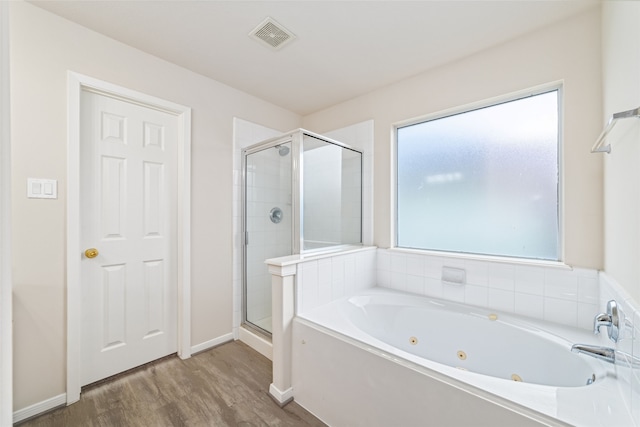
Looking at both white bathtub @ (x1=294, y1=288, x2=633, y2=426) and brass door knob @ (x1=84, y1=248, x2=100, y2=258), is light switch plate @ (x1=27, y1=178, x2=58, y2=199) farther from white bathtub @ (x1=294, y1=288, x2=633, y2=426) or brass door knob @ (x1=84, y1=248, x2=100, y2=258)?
white bathtub @ (x1=294, y1=288, x2=633, y2=426)

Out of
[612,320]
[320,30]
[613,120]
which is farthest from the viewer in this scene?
[320,30]

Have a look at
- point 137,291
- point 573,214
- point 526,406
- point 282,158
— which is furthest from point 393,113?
point 137,291

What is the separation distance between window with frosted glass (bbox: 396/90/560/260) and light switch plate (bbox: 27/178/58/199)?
2475 millimetres

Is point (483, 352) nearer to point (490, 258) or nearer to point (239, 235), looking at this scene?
point (490, 258)

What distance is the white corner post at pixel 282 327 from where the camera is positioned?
5.37ft

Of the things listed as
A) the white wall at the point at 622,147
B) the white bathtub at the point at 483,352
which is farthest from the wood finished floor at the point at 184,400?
the white wall at the point at 622,147

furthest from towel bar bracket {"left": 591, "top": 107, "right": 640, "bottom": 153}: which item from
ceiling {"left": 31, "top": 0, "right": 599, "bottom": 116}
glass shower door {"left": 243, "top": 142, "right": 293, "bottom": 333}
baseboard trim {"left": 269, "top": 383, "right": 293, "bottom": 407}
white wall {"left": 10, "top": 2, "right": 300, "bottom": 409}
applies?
white wall {"left": 10, "top": 2, "right": 300, "bottom": 409}

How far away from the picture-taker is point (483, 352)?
1688 mm

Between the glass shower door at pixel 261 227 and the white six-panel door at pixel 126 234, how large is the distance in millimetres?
631

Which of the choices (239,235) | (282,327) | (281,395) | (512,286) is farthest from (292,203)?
(512,286)

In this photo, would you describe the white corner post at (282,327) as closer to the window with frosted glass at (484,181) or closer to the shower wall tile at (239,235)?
the shower wall tile at (239,235)

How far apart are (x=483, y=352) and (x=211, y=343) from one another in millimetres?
2091

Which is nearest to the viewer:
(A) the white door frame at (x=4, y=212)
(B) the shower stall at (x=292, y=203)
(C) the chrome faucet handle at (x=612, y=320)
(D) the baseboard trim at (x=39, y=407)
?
(A) the white door frame at (x=4, y=212)

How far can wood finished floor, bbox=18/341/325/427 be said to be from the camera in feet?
4.87
